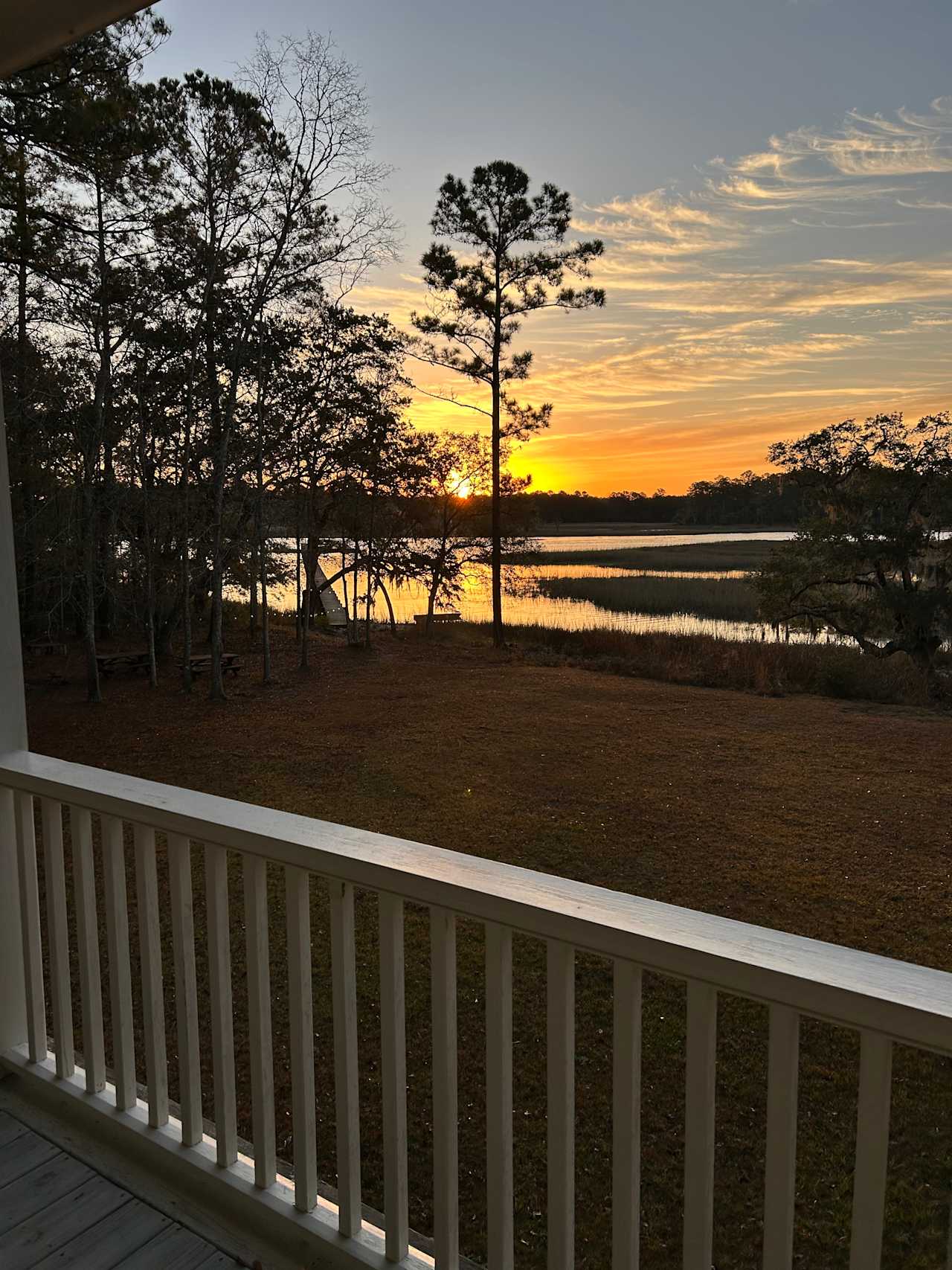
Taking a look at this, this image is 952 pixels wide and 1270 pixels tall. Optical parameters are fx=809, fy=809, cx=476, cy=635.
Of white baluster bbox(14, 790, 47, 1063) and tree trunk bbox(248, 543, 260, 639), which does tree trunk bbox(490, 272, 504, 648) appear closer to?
tree trunk bbox(248, 543, 260, 639)

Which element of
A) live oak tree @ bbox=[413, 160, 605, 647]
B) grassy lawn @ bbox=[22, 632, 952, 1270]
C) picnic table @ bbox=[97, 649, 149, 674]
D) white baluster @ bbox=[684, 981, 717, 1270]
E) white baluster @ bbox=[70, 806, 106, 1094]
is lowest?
grassy lawn @ bbox=[22, 632, 952, 1270]

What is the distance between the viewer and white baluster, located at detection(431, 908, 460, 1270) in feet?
3.64

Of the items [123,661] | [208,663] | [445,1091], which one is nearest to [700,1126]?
[445,1091]

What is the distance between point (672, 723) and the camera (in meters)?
8.52

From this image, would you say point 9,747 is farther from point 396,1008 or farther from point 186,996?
point 396,1008

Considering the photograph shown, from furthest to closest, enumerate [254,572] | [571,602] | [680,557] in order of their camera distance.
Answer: [680,557] → [571,602] → [254,572]

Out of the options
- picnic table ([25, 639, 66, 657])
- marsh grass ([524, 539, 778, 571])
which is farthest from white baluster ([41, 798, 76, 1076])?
marsh grass ([524, 539, 778, 571])

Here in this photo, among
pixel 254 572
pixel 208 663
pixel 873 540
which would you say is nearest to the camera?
pixel 208 663

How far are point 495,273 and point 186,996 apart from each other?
1525 centimetres

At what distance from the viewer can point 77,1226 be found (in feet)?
4.75

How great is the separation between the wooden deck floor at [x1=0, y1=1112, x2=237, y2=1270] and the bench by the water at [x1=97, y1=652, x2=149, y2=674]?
951cm

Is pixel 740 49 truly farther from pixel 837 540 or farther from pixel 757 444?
pixel 757 444

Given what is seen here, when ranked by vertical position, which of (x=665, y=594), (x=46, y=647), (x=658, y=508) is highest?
(x=658, y=508)

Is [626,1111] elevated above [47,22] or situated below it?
below
